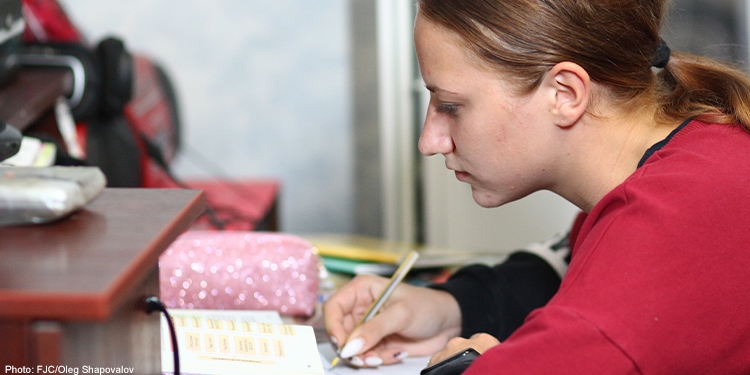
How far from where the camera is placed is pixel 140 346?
0.47 m

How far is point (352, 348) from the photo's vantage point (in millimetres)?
772

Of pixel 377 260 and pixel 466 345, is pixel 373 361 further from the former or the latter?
pixel 377 260

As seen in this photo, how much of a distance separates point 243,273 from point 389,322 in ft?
0.64

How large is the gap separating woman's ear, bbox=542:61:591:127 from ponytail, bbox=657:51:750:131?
10 cm

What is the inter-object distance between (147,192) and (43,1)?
3.55 feet

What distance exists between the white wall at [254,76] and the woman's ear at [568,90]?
5.69 ft

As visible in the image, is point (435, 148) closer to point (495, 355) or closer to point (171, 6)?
point (495, 355)

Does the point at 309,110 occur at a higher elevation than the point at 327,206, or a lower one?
higher

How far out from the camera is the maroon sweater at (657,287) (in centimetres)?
54

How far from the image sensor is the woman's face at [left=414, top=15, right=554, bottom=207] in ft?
2.38

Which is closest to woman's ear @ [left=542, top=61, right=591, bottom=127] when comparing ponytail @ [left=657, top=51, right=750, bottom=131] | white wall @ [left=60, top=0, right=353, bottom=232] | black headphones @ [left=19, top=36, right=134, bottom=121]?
ponytail @ [left=657, top=51, right=750, bottom=131]

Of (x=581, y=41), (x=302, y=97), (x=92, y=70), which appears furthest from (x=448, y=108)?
(x=302, y=97)

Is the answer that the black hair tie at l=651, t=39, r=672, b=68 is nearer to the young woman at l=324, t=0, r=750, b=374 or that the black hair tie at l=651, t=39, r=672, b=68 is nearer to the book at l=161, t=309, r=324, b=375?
the young woman at l=324, t=0, r=750, b=374

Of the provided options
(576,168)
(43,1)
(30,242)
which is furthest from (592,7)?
(43,1)
